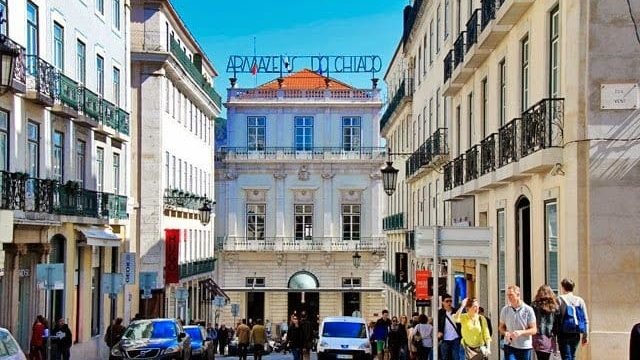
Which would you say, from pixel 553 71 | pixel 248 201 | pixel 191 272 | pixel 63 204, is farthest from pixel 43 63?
pixel 248 201

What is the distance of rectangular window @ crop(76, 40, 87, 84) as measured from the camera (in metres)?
29.3

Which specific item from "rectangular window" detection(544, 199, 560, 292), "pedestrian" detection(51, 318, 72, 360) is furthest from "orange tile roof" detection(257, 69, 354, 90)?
"rectangular window" detection(544, 199, 560, 292)

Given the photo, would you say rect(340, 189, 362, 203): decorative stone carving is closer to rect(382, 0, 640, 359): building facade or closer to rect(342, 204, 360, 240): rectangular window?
rect(342, 204, 360, 240): rectangular window

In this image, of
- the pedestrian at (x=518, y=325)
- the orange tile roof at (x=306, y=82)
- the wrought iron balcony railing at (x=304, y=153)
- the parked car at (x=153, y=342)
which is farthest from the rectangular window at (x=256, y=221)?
the pedestrian at (x=518, y=325)

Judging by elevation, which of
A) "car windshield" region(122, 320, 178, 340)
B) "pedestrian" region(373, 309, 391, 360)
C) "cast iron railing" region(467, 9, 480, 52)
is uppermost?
"cast iron railing" region(467, 9, 480, 52)

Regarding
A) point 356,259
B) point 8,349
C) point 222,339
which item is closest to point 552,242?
point 8,349

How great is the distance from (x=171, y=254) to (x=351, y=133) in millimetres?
27372

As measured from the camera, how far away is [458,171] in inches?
989

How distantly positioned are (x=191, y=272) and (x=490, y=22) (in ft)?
102

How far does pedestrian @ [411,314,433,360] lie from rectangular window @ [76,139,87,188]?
1287cm

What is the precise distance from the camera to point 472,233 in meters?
12.6

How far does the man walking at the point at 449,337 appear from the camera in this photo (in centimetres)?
1620

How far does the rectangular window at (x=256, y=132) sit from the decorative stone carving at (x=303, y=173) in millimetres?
2834

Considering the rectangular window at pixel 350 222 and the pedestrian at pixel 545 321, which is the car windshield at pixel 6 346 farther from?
the rectangular window at pixel 350 222
